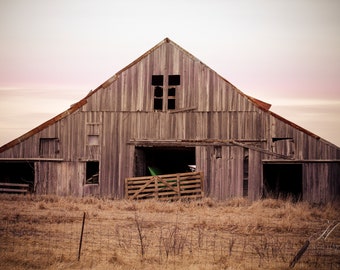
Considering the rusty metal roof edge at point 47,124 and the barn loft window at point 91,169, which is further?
the barn loft window at point 91,169

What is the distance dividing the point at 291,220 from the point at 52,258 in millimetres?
10367

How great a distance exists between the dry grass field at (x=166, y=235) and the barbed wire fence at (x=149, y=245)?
0.08ft

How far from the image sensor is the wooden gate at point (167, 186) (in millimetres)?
24016

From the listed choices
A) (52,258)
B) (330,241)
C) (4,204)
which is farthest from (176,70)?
(52,258)

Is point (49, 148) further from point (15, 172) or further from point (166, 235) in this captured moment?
point (166, 235)

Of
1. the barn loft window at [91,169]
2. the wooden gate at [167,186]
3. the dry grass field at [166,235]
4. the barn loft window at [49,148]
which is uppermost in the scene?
the barn loft window at [49,148]

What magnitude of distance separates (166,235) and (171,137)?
11212mm

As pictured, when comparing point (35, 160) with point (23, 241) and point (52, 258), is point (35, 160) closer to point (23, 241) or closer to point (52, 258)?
point (23, 241)

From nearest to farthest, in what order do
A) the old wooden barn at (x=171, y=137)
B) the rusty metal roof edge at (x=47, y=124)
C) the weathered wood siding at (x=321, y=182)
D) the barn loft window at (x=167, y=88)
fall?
the weathered wood siding at (x=321, y=182) < the old wooden barn at (x=171, y=137) < the barn loft window at (x=167, y=88) < the rusty metal roof edge at (x=47, y=124)

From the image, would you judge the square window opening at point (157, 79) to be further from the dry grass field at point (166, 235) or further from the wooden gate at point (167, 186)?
the dry grass field at point (166, 235)

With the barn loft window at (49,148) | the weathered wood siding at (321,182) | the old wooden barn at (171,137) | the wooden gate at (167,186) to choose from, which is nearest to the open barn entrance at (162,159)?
the old wooden barn at (171,137)

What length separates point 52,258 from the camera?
10641 millimetres

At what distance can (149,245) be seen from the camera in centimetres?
1237

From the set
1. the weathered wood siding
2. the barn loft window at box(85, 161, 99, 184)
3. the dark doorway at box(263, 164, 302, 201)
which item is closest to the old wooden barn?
the weathered wood siding
